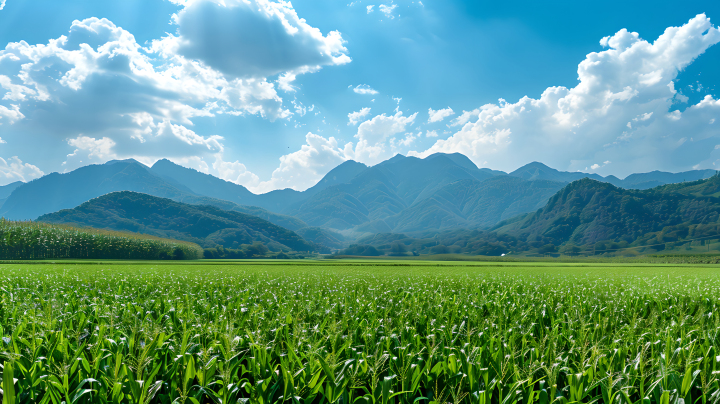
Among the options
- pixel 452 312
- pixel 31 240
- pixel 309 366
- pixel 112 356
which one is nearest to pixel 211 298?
pixel 112 356

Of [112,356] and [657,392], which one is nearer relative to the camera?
[657,392]

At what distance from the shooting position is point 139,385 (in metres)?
4.15

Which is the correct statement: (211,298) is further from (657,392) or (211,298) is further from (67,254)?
(67,254)

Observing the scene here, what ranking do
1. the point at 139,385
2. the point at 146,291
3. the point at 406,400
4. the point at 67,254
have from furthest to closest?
the point at 67,254 → the point at 146,291 → the point at 406,400 → the point at 139,385

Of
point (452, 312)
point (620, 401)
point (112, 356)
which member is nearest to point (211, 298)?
point (112, 356)

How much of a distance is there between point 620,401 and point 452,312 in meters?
5.75

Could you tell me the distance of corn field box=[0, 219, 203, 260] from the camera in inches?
3708

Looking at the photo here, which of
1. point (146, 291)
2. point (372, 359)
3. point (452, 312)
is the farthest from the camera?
point (146, 291)

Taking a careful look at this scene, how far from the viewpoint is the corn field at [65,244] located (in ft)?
309

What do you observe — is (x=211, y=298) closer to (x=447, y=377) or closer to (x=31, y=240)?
(x=447, y=377)

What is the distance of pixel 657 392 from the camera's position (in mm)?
4723

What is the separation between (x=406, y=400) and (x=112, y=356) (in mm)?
4787

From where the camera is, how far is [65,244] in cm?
10469

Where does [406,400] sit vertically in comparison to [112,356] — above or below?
below
